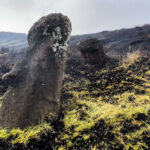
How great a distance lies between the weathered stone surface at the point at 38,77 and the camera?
341 cm

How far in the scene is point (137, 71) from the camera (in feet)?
23.6

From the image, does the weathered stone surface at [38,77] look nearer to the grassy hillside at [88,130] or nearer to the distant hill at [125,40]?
the grassy hillside at [88,130]

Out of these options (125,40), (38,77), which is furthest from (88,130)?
(125,40)

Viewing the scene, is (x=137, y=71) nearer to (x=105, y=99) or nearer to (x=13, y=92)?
(x=105, y=99)

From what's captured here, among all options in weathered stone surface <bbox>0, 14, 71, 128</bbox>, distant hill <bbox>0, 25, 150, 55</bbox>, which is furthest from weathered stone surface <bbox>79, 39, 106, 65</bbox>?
weathered stone surface <bbox>0, 14, 71, 128</bbox>

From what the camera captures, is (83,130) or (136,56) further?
(136,56)

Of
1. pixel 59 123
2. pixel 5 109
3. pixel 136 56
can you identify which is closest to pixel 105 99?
pixel 59 123

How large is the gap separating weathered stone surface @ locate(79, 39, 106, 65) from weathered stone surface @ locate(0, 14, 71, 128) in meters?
5.70

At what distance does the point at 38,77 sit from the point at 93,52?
6.88 metres

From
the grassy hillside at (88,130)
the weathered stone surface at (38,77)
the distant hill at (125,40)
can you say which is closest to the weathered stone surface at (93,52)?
the distant hill at (125,40)

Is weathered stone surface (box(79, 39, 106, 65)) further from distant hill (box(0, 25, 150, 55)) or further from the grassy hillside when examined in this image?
the grassy hillside

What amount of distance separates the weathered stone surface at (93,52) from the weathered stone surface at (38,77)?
570 centimetres

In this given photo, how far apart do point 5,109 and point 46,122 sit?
3.32 ft

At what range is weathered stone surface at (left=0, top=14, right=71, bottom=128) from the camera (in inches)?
134
